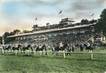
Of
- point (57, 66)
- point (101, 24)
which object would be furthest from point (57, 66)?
point (101, 24)

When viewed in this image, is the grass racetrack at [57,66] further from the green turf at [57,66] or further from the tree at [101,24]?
the tree at [101,24]

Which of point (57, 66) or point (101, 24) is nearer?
point (57, 66)

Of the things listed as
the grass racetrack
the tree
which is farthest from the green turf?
the tree

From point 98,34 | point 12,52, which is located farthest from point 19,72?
point 98,34

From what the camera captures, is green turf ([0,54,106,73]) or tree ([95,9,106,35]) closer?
green turf ([0,54,106,73])

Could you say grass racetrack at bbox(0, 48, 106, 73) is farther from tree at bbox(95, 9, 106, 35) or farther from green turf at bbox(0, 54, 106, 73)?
tree at bbox(95, 9, 106, 35)

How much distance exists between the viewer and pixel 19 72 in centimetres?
1555

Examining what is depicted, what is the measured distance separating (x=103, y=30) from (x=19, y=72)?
1892 inches

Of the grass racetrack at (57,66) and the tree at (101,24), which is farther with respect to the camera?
the tree at (101,24)

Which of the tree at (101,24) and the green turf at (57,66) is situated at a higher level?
the tree at (101,24)

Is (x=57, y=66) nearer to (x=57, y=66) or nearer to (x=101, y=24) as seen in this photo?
(x=57, y=66)

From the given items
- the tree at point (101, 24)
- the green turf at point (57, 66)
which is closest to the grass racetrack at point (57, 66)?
the green turf at point (57, 66)

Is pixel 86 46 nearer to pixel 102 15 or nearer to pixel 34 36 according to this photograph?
pixel 34 36

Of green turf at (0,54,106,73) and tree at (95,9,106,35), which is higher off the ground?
tree at (95,9,106,35)
